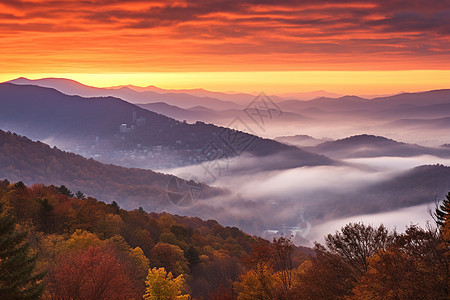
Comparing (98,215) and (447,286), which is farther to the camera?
(98,215)

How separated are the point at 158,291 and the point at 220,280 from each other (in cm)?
3137

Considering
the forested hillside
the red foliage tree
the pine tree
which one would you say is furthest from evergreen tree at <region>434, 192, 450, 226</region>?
the pine tree

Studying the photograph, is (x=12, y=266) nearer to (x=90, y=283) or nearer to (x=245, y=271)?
(x=90, y=283)

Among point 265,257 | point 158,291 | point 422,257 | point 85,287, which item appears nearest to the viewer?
point 422,257

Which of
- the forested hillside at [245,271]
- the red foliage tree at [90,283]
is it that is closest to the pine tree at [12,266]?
the forested hillside at [245,271]

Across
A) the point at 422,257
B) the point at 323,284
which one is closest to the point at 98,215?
the point at 323,284

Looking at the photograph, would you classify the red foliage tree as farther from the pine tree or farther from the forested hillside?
the pine tree

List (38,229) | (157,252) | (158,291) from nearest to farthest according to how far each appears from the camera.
→ (158,291), (38,229), (157,252)

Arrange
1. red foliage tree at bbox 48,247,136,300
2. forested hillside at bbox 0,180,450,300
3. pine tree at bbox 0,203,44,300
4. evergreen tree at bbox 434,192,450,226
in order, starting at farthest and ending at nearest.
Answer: evergreen tree at bbox 434,192,450,226, red foliage tree at bbox 48,247,136,300, forested hillside at bbox 0,180,450,300, pine tree at bbox 0,203,44,300

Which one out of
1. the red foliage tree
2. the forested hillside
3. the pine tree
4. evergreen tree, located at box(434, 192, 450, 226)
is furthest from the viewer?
evergreen tree, located at box(434, 192, 450, 226)

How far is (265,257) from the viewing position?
141 feet

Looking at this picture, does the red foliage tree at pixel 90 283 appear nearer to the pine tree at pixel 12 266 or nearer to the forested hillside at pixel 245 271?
the forested hillside at pixel 245 271

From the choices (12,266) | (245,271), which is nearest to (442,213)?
(245,271)

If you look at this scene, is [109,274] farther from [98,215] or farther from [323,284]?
[98,215]
